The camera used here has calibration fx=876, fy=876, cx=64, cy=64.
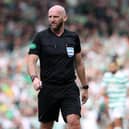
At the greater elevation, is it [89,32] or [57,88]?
[57,88]

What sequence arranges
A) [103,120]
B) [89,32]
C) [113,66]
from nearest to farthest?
[113,66], [103,120], [89,32]

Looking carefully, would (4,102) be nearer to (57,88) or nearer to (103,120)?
(103,120)

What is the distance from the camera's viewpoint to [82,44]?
2350 centimetres

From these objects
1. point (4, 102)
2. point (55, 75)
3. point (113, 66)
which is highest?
point (55, 75)

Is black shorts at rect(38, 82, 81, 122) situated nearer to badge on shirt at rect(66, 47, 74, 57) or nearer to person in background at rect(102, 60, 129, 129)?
badge on shirt at rect(66, 47, 74, 57)

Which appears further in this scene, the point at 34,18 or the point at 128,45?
the point at 34,18

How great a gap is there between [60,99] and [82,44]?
1165 cm

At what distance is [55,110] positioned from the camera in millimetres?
12047

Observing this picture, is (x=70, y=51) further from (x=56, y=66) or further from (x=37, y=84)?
(x=37, y=84)

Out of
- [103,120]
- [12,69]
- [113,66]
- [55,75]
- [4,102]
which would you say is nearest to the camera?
[55,75]

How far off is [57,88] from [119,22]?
1274 cm

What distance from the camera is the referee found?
11.8m

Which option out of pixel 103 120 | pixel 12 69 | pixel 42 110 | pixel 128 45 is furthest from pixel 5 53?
pixel 42 110

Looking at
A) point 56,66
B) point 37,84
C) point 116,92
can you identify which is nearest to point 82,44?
point 116,92
